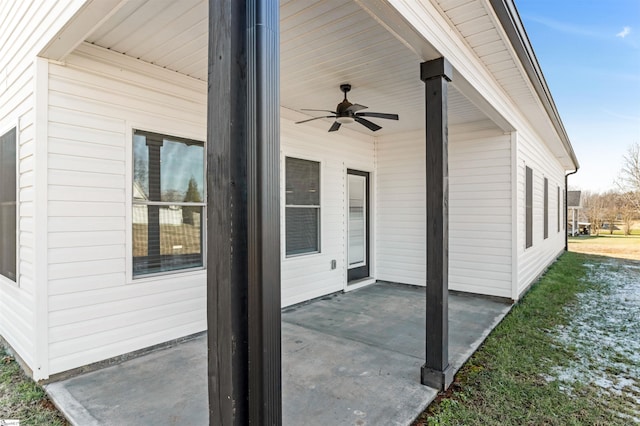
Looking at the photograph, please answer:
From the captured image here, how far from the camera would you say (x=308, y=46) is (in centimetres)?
301

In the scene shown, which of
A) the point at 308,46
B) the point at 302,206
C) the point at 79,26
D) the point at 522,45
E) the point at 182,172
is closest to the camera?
the point at 79,26

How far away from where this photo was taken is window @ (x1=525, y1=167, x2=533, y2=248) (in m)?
6.02

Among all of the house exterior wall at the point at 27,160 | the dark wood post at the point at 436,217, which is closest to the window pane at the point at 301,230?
the dark wood post at the point at 436,217

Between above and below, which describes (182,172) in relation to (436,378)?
above

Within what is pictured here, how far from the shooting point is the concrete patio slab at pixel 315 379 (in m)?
2.32

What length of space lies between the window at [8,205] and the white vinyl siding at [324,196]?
9.26ft

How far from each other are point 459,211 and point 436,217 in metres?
3.45

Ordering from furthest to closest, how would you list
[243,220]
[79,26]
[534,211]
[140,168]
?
1. [534,211]
2. [140,168]
3. [79,26]
4. [243,220]

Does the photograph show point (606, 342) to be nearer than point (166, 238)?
No

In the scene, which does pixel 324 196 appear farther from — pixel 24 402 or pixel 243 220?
pixel 243 220

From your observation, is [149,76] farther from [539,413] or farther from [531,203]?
[531,203]

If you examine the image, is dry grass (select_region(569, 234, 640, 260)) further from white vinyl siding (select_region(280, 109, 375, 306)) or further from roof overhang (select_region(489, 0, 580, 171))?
white vinyl siding (select_region(280, 109, 375, 306))

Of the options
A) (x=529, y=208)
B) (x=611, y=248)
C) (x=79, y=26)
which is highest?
(x=79, y=26)

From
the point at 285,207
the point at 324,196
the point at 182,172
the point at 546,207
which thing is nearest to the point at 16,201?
the point at 182,172
